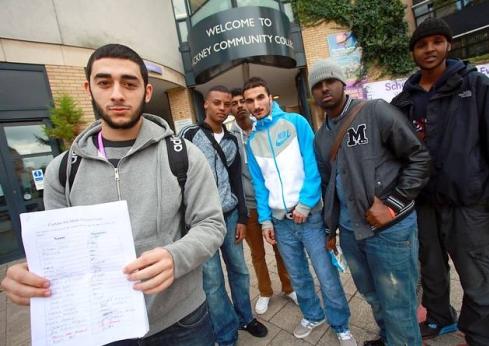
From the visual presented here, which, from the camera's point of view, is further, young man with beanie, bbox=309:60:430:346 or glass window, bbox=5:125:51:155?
glass window, bbox=5:125:51:155

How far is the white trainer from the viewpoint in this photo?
2.06m

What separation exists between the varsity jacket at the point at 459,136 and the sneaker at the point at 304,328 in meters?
1.42

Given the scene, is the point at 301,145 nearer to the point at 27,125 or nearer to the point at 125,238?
the point at 125,238

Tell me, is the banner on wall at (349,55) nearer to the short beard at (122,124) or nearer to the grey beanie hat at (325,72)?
the grey beanie hat at (325,72)

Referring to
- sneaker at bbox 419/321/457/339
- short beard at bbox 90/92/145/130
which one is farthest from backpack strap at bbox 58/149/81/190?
sneaker at bbox 419/321/457/339

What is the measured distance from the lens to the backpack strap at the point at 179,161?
47.6 inches

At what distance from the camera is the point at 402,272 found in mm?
1640

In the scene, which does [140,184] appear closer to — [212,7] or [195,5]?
[212,7]

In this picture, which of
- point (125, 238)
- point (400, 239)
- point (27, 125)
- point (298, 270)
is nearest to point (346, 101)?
point (400, 239)

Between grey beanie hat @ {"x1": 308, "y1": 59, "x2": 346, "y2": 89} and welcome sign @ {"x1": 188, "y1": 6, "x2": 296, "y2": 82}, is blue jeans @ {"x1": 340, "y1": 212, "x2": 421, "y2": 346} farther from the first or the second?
welcome sign @ {"x1": 188, "y1": 6, "x2": 296, "y2": 82}

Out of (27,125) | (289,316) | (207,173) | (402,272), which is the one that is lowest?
(289,316)

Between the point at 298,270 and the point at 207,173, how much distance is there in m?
1.41

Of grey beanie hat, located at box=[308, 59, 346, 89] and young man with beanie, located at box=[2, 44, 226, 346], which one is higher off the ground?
grey beanie hat, located at box=[308, 59, 346, 89]

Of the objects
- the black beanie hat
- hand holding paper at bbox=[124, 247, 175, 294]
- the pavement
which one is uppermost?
the black beanie hat
